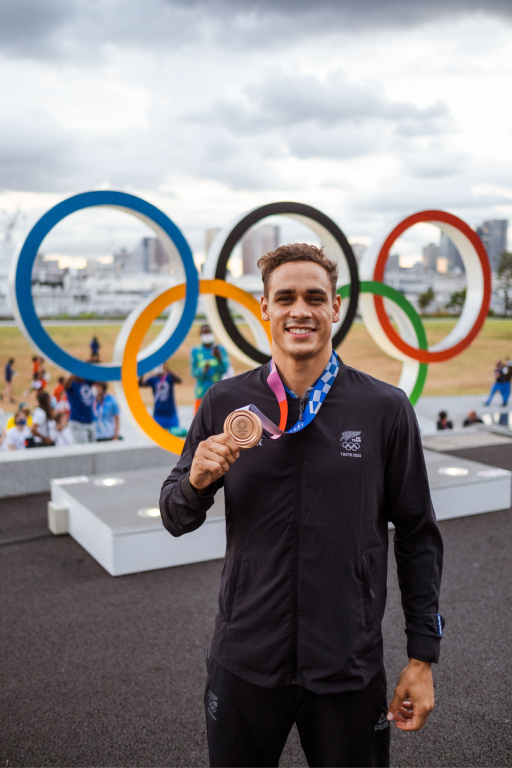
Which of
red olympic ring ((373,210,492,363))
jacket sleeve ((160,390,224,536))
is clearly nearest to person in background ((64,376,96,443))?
red olympic ring ((373,210,492,363))

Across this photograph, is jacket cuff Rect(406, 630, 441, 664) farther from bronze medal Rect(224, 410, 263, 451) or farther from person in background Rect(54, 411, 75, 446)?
person in background Rect(54, 411, 75, 446)

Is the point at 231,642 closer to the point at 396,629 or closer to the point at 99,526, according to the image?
the point at 396,629

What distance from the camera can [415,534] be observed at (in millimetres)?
1702

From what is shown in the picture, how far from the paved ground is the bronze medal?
192 cm

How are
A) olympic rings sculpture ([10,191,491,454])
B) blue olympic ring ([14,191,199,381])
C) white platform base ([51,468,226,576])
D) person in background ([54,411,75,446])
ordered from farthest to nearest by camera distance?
person in background ([54,411,75,446]) < olympic rings sculpture ([10,191,491,454]) < blue olympic ring ([14,191,199,381]) < white platform base ([51,468,226,576])

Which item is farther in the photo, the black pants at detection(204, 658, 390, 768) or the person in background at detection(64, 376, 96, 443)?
the person in background at detection(64, 376, 96, 443)

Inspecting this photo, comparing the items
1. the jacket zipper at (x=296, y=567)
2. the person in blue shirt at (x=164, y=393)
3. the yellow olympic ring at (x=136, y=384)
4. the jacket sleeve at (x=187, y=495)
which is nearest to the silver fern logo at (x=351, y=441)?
the jacket zipper at (x=296, y=567)

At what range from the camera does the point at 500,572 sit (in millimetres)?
4727

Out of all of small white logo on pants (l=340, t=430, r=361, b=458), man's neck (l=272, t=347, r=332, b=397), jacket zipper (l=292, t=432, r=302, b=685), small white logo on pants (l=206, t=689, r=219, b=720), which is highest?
man's neck (l=272, t=347, r=332, b=397)

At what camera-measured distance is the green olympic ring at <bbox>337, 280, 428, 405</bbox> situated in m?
6.47

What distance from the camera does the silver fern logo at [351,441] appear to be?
5.38 ft

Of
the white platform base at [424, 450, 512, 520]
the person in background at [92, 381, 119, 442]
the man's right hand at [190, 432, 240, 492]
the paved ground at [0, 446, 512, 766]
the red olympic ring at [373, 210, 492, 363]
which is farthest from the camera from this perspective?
the person in background at [92, 381, 119, 442]

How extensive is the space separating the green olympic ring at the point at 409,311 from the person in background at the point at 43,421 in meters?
3.77

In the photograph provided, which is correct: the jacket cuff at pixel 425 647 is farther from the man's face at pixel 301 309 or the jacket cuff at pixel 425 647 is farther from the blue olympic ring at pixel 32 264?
the blue olympic ring at pixel 32 264
